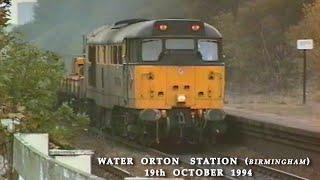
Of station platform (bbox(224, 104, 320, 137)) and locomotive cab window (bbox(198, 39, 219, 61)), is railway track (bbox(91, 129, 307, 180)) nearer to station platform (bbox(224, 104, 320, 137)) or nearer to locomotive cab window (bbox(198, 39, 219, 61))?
station platform (bbox(224, 104, 320, 137))

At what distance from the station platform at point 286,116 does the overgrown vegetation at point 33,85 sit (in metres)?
4.03

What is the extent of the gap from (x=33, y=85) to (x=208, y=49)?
4.18m

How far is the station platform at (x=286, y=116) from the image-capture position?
1504 centimetres

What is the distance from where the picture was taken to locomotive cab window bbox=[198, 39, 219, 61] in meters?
15.2

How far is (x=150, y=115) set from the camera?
48.4 feet

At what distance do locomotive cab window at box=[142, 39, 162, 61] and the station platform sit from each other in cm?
224

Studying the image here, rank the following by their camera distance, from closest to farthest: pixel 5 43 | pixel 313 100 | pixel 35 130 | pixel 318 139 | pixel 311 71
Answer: pixel 35 130 → pixel 5 43 → pixel 318 139 → pixel 313 100 → pixel 311 71

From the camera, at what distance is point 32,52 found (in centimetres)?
1230

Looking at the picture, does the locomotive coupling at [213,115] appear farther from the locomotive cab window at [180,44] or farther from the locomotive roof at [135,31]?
the locomotive roof at [135,31]

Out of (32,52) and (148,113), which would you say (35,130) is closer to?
(32,52)

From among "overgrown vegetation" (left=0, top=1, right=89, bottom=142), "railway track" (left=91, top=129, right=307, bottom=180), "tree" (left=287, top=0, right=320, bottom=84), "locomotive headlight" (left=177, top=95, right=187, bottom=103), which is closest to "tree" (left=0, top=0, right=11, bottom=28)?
"overgrown vegetation" (left=0, top=1, right=89, bottom=142)

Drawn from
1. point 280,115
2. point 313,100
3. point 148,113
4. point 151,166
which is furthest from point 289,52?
point 151,166

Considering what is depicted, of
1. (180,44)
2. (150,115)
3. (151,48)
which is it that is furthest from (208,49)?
(150,115)

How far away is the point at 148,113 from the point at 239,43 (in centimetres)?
1766
